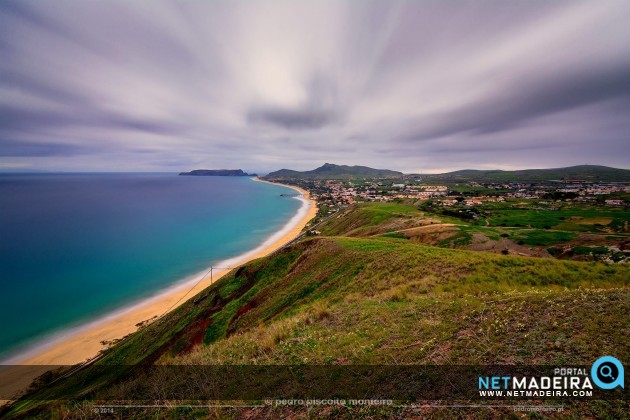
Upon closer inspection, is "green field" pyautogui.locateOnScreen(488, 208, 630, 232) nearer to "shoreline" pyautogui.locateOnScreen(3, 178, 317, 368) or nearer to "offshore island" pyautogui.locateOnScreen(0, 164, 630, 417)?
"offshore island" pyautogui.locateOnScreen(0, 164, 630, 417)

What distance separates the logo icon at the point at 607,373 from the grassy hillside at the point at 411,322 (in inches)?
7.9

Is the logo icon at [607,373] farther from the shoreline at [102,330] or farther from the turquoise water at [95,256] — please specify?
the turquoise water at [95,256]

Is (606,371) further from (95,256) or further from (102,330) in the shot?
(95,256)

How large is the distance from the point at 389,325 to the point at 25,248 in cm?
10510

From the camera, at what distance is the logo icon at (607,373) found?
4.59 metres

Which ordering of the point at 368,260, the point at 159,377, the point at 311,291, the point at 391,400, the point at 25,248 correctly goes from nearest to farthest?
the point at 391,400 < the point at 159,377 < the point at 311,291 < the point at 368,260 < the point at 25,248

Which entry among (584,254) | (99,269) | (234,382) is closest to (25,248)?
(99,269)

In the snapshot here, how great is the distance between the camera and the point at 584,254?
2406 cm

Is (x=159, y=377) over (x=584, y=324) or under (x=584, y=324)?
under

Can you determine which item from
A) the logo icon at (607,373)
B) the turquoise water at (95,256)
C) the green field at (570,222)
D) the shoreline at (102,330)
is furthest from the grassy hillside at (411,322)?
the green field at (570,222)

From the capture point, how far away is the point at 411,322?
8469mm

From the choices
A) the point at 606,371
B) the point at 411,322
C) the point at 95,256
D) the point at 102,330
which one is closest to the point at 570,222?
the point at 411,322

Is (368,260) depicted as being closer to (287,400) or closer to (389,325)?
(389,325)

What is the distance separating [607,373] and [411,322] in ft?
14.8
